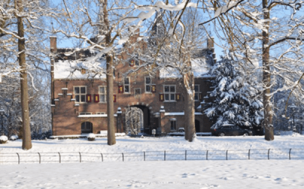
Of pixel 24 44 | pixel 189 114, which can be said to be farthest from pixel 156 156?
pixel 24 44

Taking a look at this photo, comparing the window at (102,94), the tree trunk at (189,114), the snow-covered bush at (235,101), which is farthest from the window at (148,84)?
the tree trunk at (189,114)

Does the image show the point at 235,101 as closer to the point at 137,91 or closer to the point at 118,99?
the point at 137,91

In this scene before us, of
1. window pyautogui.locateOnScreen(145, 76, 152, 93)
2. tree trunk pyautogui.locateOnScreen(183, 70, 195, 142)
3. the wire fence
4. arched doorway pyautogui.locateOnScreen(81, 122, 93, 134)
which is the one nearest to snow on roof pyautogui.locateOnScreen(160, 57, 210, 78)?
tree trunk pyautogui.locateOnScreen(183, 70, 195, 142)

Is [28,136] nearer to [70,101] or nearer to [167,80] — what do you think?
[70,101]

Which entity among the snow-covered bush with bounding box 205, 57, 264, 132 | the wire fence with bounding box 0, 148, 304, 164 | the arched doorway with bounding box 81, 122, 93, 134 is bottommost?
the wire fence with bounding box 0, 148, 304, 164

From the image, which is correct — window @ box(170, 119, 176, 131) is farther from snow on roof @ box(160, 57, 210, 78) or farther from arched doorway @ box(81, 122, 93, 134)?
arched doorway @ box(81, 122, 93, 134)

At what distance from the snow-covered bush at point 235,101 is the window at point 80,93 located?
13.0m

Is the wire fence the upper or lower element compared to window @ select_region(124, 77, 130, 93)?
lower

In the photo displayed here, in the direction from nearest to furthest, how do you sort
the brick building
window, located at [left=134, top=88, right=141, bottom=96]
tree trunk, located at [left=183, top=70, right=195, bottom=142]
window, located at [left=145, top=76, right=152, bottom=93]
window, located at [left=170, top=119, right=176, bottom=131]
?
tree trunk, located at [left=183, top=70, right=195, bottom=142]
the brick building
window, located at [left=170, top=119, right=176, bottom=131]
window, located at [left=134, top=88, right=141, bottom=96]
window, located at [left=145, top=76, right=152, bottom=93]

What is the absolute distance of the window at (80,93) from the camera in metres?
32.0

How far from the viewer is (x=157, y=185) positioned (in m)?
8.41

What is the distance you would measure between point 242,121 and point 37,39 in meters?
19.7

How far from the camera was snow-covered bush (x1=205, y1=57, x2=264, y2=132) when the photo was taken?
28859mm

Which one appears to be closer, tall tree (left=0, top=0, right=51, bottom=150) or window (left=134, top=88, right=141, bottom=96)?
tall tree (left=0, top=0, right=51, bottom=150)
